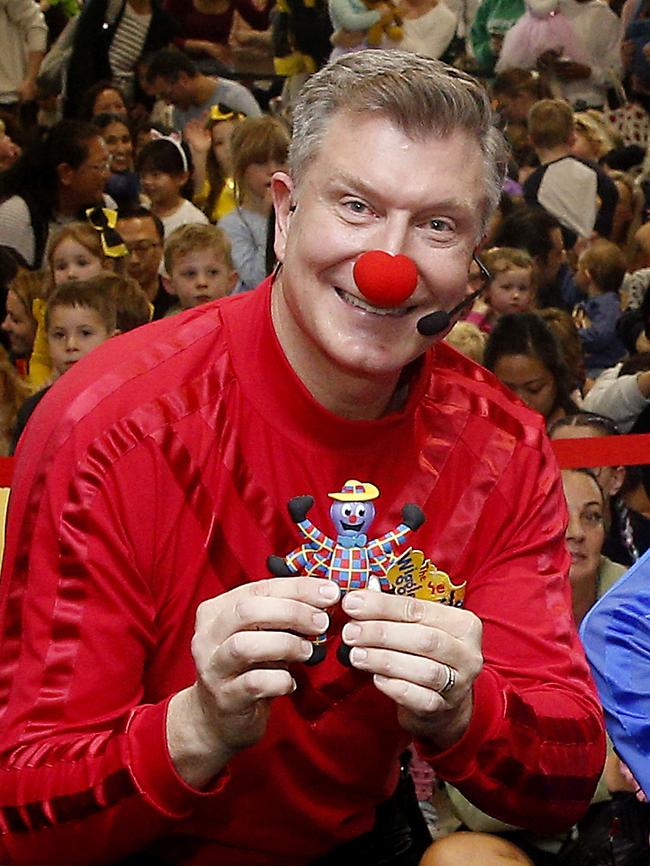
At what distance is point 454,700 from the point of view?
4.86 ft

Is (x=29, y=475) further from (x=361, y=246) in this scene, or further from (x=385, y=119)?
(x=385, y=119)

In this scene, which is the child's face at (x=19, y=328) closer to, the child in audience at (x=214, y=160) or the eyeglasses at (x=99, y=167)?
the eyeglasses at (x=99, y=167)

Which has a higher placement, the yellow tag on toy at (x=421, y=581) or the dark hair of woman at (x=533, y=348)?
the yellow tag on toy at (x=421, y=581)

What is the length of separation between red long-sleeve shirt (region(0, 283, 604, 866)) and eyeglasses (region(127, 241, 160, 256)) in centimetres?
290

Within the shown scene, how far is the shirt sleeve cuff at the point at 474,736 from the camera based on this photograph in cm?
158

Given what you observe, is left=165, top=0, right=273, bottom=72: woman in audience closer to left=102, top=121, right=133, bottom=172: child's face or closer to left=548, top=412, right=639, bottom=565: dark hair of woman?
left=102, top=121, right=133, bottom=172: child's face

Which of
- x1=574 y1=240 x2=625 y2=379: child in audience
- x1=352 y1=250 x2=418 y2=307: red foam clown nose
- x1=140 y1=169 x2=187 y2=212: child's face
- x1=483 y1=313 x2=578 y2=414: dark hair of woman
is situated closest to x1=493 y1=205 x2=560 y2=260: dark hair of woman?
x1=574 y1=240 x2=625 y2=379: child in audience

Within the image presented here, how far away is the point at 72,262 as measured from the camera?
438 cm

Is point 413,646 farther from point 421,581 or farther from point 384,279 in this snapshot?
point 384,279

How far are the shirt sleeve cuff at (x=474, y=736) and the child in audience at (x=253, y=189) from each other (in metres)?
3.16

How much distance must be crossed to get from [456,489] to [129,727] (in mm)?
472

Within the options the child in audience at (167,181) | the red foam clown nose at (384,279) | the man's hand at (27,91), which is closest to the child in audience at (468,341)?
the child in audience at (167,181)

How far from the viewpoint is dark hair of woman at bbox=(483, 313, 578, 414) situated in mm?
4031

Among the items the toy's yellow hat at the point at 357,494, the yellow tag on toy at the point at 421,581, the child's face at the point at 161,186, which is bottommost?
the child's face at the point at 161,186
